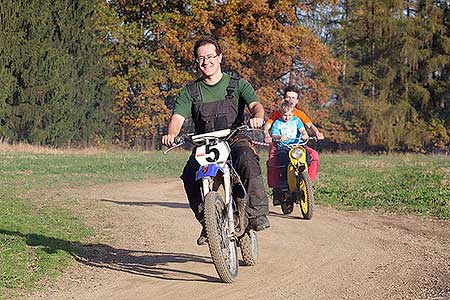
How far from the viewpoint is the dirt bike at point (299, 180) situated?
36.3 feet

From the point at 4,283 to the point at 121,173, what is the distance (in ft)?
46.5

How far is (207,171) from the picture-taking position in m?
6.52

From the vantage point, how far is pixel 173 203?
1370 cm

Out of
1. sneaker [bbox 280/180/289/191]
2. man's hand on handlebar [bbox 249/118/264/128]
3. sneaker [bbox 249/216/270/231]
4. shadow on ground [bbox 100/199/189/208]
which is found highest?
man's hand on handlebar [bbox 249/118/264/128]

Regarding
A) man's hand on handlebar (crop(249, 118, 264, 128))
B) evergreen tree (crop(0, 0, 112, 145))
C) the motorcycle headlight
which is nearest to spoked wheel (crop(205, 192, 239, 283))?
man's hand on handlebar (crop(249, 118, 264, 128))

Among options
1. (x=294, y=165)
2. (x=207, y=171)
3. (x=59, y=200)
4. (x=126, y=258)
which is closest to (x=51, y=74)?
(x=59, y=200)

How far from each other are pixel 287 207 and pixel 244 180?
474cm

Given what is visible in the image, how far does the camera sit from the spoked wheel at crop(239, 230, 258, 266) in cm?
731

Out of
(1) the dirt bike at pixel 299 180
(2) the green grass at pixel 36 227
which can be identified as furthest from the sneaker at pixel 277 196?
(2) the green grass at pixel 36 227

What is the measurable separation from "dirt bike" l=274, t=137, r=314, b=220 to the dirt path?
238 mm

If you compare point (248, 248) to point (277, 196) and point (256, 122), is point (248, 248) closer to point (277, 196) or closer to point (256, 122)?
point (256, 122)

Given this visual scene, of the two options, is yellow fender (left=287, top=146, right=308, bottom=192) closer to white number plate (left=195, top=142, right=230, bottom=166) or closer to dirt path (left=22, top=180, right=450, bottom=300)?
dirt path (left=22, top=180, right=450, bottom=300)

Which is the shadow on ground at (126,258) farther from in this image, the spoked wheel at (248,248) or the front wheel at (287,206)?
the front wheel at (287,206)

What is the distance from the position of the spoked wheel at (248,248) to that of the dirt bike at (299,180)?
3.59 meters
